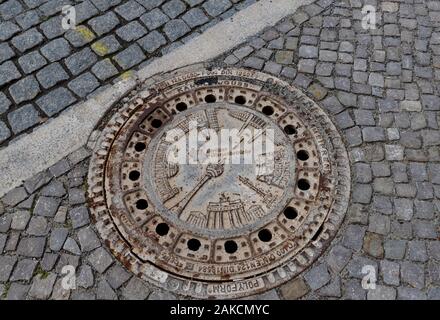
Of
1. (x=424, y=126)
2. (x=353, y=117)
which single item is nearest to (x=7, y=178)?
(x=353, y=117)

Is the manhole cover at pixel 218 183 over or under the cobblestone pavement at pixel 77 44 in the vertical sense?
under

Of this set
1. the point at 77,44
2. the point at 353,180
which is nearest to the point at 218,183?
the point at 353,180

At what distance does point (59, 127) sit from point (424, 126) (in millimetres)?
3163

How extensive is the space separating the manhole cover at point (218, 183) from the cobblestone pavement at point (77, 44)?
48cm

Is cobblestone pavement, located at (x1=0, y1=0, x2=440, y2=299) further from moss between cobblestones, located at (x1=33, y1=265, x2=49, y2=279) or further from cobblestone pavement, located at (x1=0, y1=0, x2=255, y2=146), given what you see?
cobblestone pavement, located at (x1=0, y1=0, x2=255, y2=146)

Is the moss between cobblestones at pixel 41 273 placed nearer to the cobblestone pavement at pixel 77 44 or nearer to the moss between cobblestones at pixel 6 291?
the moss between cobblestones at pixel 6 291

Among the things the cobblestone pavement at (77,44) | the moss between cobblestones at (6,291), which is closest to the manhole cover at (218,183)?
the cobblestone pavement at (77,44)

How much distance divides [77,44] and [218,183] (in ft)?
6.71

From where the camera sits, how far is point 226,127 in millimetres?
3900

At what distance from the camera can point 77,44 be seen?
445 centimetres

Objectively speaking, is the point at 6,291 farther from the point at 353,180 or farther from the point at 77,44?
the point at 353,180

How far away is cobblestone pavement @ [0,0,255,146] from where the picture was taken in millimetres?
4113

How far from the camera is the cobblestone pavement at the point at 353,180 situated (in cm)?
329

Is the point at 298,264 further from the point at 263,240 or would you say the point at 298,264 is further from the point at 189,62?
the point at 189,62
